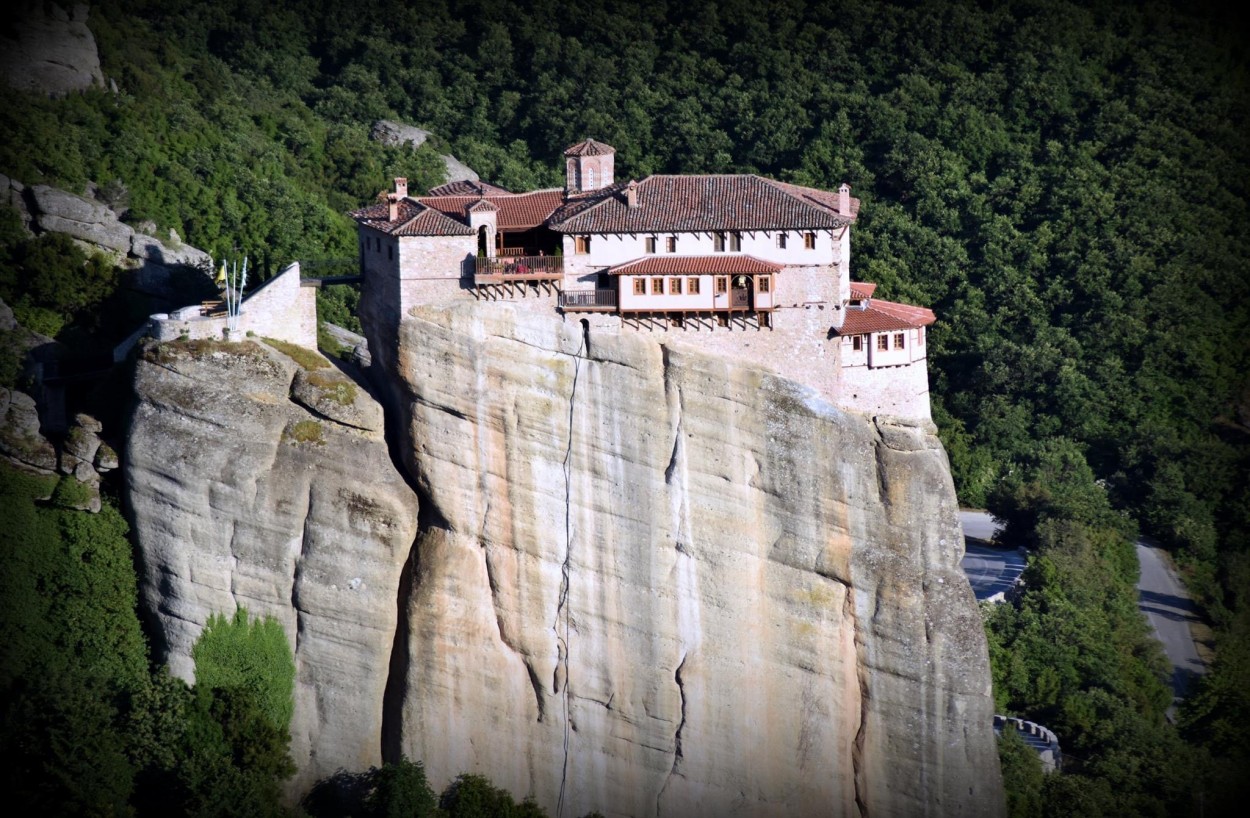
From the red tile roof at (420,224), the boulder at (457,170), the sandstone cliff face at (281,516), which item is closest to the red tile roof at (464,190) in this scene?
the red tile roof at (420,224)

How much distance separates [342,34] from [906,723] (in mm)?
55813

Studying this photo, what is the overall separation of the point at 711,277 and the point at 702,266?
0.36 meters

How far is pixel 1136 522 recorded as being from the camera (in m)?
82.6

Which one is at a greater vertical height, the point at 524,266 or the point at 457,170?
the point at 457,170

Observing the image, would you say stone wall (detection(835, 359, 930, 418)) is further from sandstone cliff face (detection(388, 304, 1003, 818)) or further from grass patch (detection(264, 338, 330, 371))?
grass patch (detection(264, 338, 330, 371))

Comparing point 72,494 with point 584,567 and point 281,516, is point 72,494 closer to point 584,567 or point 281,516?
point 281,516

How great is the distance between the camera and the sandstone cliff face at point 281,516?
59.3 meters

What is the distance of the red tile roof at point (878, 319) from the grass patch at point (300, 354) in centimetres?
1365

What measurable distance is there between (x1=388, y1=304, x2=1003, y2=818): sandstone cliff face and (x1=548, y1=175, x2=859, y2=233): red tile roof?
279cm

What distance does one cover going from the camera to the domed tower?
62625mm

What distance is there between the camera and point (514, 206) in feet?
202

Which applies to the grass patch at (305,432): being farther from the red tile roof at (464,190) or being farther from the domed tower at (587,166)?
the domed tower at (587,166)

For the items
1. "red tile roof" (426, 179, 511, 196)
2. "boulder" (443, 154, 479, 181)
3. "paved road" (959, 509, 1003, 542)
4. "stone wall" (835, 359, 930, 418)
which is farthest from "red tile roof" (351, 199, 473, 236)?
"boulder" (443, 154, 479, 181)

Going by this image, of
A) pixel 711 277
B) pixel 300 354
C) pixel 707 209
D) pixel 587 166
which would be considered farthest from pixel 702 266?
pixel 300 354
